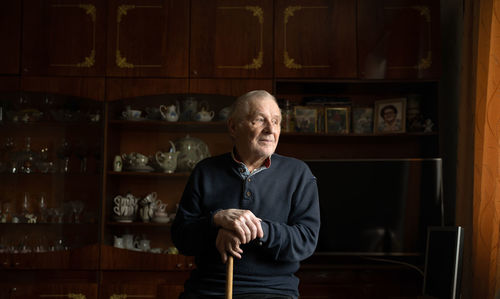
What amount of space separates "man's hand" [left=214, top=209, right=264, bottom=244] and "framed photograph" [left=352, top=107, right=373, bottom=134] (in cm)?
203

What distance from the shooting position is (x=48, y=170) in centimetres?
347

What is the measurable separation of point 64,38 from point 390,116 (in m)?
2.20

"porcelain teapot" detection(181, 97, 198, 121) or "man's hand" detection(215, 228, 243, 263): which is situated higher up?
"porcelain teapot" detection(181, 97, 198, 121)

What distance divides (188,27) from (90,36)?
638 mm

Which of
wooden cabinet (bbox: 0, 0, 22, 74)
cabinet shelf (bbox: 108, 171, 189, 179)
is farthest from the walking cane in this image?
wooden cabinet (bbox: 0, 0, 22, 74)

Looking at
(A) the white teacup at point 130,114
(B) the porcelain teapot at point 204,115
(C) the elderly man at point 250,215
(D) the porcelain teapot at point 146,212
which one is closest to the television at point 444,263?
(C) the elderly man at point 250,215

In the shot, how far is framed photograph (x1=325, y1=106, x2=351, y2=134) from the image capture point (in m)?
3.47

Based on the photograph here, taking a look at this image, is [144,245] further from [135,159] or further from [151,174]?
[135,159]

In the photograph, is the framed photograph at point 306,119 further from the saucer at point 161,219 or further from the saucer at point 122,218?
the saucer at point 122,218

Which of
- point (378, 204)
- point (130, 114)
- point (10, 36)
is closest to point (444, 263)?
point (378, 204)

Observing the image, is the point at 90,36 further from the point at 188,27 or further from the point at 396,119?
the point at 396,119

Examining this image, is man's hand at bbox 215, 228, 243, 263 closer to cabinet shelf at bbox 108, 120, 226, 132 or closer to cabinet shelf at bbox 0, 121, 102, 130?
cabinet shelf at bbox 108, 120, 226, 132

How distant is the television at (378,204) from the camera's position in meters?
3.16

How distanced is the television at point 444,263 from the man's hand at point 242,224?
1165 millimetres
